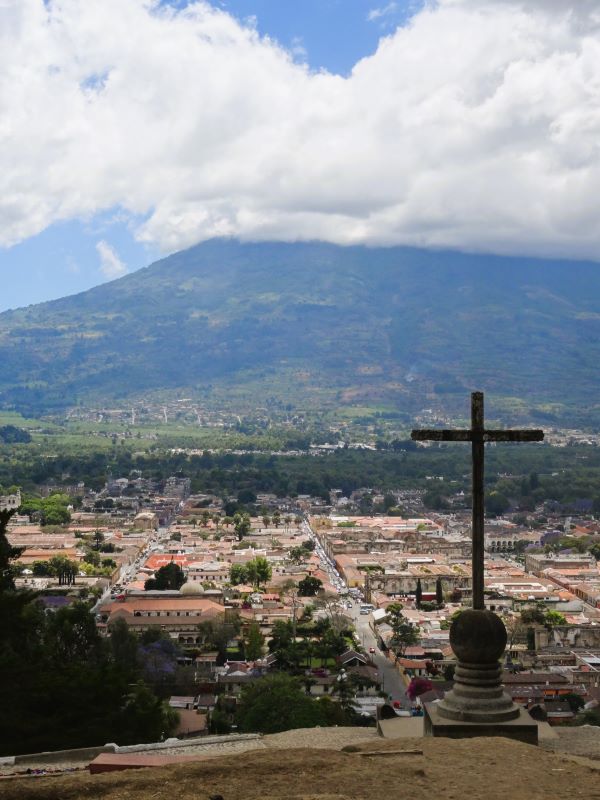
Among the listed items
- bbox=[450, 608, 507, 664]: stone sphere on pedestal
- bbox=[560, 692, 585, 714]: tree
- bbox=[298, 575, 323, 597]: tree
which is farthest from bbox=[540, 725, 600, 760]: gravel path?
bbox=[298, 575, 323, 597]: tree

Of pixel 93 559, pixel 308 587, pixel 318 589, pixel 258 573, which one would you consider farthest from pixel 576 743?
pixel 93 559

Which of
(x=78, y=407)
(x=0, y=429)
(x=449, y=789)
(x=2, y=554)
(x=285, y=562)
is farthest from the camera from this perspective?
(x=78, y=407)

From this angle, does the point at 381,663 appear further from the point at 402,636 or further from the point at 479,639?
the point at 479,639

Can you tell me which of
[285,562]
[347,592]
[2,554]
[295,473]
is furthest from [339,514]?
[2,554]

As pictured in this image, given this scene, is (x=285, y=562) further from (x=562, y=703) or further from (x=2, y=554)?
(x=2, y=554)

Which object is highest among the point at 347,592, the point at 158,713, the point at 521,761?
the point at 521,761

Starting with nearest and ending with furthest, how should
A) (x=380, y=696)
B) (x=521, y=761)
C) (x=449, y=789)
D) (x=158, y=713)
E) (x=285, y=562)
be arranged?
1. (x=449, y=789)
2. (x=521, y=761)
3. (x=158, y=713)
4. (x=380, y=696)
5. (x=285, y=562)

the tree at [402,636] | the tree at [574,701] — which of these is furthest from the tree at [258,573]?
the tree at [574,701]
